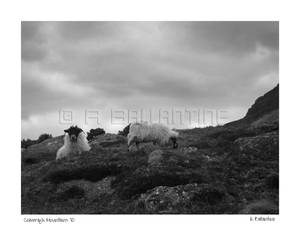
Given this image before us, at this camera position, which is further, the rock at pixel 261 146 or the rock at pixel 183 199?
the rock at pixel 261 146

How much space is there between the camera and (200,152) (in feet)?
88.4

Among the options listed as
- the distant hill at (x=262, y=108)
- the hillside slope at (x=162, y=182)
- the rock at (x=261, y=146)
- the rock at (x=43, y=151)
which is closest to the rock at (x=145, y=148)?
the hillside slope at (x=162, y=182)

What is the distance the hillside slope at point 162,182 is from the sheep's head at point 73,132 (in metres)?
3.00

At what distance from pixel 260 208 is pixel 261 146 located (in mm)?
10937

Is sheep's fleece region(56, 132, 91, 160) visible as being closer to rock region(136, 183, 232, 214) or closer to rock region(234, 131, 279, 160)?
rock region(234, 131, 279, 160)

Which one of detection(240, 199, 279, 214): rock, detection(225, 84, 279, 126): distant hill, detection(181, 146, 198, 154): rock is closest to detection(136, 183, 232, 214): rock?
detection(240, 199, 279, 214): rock

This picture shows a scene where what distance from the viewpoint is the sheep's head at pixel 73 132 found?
3051 centimetres

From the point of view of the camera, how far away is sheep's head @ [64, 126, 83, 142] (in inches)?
1201

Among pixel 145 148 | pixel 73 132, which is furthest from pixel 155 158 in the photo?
pixel 73 132

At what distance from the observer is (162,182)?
19797 mm

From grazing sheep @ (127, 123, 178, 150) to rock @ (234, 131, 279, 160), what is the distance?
477 centimetres

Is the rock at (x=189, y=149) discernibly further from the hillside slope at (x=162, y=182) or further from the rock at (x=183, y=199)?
the rock at (x=183, y=199)
